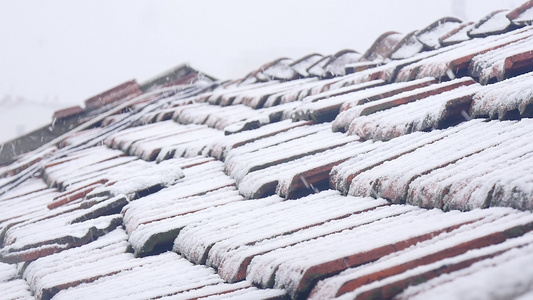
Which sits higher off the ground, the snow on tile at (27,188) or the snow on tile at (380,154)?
the snow on tile at (380,154)

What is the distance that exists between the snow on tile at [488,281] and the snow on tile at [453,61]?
6.95 feet

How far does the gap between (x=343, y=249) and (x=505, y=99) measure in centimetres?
99

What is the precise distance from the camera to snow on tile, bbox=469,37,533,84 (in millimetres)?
2715

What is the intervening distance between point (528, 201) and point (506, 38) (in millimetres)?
2278

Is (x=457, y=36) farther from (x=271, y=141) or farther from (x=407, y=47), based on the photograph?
(x=271, y=141)

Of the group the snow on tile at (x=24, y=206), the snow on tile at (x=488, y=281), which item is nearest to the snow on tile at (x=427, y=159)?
the snow on tile at (x=488, y=281)

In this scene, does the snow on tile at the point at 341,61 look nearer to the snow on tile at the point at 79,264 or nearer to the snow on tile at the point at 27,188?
the snow on tile at the point at 27,188

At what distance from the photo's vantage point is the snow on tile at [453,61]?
10.5ft

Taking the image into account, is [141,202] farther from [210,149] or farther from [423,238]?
[423,238]

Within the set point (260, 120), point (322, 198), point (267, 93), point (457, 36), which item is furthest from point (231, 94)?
point (322, 198)

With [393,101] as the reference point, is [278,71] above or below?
above

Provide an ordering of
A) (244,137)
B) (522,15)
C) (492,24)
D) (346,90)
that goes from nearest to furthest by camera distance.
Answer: (244,137) → (346,90) → (522,15) → (492,24)

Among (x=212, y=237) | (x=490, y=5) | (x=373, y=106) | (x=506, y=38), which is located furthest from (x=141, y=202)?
(x=490, y=5)

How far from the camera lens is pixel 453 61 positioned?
3.22 meters
